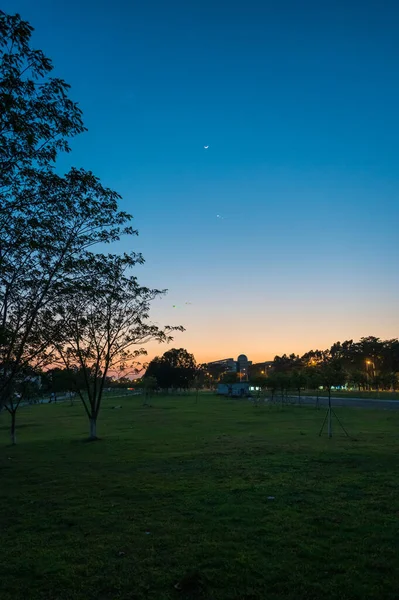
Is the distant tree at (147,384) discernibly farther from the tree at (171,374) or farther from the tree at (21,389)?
the tree at (21,389)

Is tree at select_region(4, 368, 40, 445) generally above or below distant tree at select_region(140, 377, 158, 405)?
above

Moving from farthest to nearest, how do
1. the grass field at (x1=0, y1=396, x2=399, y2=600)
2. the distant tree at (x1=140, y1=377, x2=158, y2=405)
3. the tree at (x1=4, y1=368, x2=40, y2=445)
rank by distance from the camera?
1. the distant tree at (x1=140, y1=377, x2=158, y2=405)
2. the tree at (x1=4, y1=368, x2=40, y2=445)
3. the grass field at (x1=0, y1=396, x2=399, y2=600)

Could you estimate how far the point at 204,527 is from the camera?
8883 mm

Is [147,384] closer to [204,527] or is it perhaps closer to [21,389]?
[21,389]

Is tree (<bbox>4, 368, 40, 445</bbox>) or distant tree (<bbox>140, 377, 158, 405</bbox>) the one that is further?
distant tree (<bbox>140, 377, 158, 405</bbox>)

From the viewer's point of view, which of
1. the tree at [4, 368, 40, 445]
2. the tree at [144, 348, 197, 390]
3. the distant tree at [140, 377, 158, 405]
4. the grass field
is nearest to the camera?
the grass field

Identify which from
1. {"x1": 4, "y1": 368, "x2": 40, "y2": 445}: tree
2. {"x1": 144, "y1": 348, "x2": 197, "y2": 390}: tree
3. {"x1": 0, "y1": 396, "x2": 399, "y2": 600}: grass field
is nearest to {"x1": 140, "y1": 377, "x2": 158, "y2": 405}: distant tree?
{"x1": 144, "y1": 348, "x2": 197, "y2": 390}: tree

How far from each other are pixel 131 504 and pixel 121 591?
4837 mm

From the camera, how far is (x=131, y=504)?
35.8 ft

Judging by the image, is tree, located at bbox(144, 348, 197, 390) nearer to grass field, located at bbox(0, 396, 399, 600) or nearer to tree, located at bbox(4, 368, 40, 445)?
tree, located at bbox(4, 368, 40, 445)

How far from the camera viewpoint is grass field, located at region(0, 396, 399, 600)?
20.9 feet

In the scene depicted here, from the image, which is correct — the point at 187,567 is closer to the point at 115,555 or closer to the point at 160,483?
the point at 115,555

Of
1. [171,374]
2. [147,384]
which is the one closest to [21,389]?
[147,384]

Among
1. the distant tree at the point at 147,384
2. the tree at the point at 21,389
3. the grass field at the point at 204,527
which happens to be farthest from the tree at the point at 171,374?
the grass field at the point at 204,527
